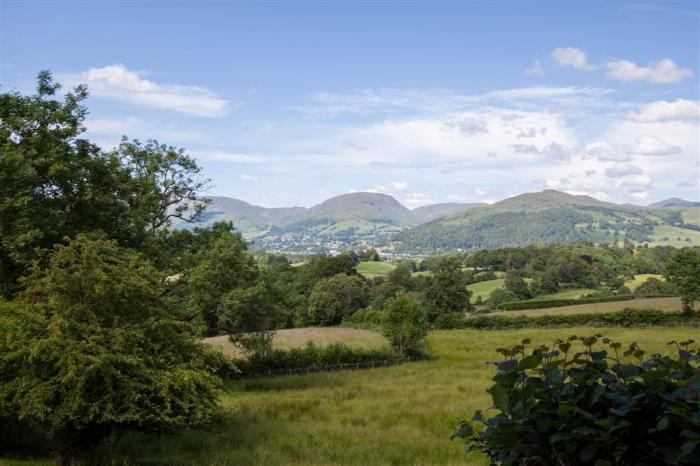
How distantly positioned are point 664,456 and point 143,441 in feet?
61.9

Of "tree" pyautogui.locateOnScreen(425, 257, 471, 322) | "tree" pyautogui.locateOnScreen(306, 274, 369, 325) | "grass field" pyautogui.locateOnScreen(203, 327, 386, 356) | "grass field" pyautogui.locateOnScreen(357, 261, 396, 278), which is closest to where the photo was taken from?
"grass field" pyautogui.locateOnScreen(203, 327, 386, 356)

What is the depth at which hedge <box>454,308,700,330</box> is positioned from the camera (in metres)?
57.8

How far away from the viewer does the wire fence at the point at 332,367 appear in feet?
125

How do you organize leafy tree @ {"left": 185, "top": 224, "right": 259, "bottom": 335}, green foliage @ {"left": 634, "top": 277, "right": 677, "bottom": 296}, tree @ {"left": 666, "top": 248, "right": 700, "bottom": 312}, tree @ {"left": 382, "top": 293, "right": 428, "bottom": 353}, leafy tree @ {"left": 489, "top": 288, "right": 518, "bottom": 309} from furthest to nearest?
leafy tree @ {"left": 489, "top": 288, "right": 518, "bottom": 309}, green foliage @ {"left": 634, "top": 277, "right": 677, "bottom": 296}, tree @ {"left": 666, "top": 248, "right": 700, "bottom": 312}, tree @ {"left": 382, "top": 293, "right": 428, "bottom": 353}, leafy tree @ {"left": 185, "top": 224, "right": 259, "bottom": 335}

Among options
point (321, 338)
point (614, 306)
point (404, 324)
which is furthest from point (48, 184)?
point (614, 306)

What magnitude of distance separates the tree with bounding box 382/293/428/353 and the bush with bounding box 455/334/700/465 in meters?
43.7

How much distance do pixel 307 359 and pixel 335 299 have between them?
43017 mm

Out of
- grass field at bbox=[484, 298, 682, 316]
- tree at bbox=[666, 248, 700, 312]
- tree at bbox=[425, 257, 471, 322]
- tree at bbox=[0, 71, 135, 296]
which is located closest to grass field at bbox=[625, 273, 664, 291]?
grass field at bbox=[484, 298, 682, 316]

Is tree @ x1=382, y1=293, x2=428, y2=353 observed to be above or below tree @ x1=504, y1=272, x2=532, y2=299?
above

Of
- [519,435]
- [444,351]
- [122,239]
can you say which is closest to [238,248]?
[122,239]

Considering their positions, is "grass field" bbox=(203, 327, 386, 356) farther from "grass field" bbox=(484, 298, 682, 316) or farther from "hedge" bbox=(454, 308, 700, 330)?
"grass field" bbox=(484, 298, 682, 316)

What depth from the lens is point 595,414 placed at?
11.0ft

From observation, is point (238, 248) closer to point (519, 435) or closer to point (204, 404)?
point (204, 404)

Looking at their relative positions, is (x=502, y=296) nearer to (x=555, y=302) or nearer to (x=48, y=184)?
(x=555, y=302)
